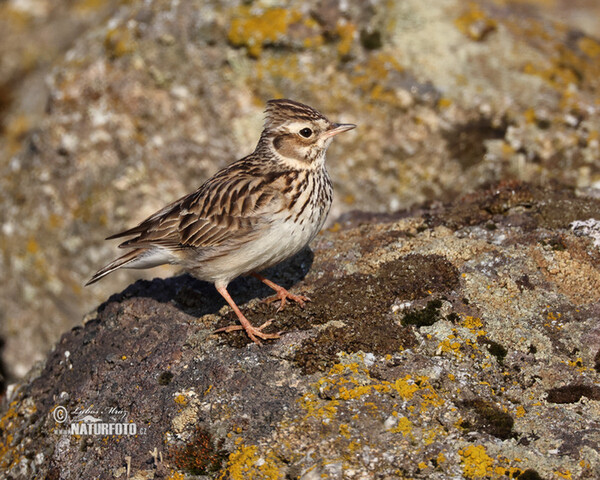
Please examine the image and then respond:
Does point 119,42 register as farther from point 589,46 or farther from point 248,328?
point 589,46

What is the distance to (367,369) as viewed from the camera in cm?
564

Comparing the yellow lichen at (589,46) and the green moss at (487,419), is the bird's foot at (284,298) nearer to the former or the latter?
the green moss at (487,419)

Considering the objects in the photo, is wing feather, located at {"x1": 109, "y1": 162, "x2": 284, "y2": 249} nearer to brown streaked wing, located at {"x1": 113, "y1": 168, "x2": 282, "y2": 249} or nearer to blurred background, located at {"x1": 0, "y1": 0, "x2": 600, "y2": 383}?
brown streaked wing, located at {"x1": 113, "y1": 168, "x2": 282, "y2": 249}

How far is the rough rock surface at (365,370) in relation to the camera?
5.01 m

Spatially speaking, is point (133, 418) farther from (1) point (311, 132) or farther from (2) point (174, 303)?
(1) point (311, 132)

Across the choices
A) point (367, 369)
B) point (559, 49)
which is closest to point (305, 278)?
point (367, 369)

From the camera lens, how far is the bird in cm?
663

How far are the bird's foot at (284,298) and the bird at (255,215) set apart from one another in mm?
11

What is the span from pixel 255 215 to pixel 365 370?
79.6 inches

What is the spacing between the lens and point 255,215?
6.68 meters

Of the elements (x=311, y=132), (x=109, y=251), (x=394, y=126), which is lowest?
(x=109, y=251)

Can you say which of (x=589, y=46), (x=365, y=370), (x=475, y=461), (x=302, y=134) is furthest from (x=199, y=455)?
(x=589, y=46)

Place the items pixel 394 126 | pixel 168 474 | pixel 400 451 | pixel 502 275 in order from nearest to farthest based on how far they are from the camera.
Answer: pixel 400 451
pixel 168 474
pixel 502 275
pixel 394 126

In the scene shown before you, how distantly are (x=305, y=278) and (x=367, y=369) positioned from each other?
205 cm
